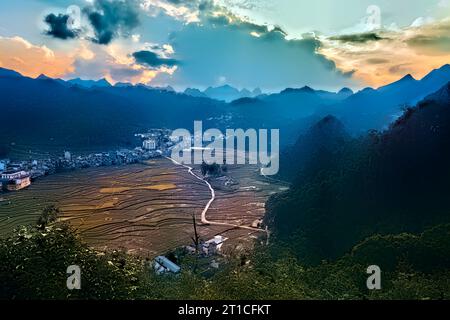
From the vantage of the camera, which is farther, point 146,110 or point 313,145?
point 146,110

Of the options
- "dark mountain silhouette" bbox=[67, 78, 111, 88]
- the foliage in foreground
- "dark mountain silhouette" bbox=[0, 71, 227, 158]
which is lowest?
the foliage in foreground

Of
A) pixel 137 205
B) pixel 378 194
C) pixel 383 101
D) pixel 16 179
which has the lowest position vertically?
pixel 137 205

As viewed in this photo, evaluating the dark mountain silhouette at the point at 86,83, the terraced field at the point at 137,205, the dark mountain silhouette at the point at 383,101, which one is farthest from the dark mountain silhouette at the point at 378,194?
the dark mountain silhouette at the point at 86,83

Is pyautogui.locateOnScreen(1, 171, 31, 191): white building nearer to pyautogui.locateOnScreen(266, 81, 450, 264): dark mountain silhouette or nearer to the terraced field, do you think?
the terraced field

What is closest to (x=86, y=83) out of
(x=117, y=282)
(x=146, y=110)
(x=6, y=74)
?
(x=146, y=110)

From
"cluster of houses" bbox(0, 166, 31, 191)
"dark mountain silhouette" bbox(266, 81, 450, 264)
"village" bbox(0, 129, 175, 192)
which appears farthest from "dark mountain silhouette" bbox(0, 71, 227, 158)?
"dark mountain silhouette" bbox(266, 81, 450, 264)

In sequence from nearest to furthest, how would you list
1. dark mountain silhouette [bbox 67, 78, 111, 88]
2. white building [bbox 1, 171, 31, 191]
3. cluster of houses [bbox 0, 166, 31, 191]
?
cluster of houses [bbox 0, 166, 31, 191] → white building [bbox 1, 171, 31, 191] → dark mountain silhouette [bbox 67, 78, 111, 88]

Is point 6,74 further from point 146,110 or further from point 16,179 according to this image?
point 16,179

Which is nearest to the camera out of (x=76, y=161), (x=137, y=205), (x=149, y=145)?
(x=137, y=205)
